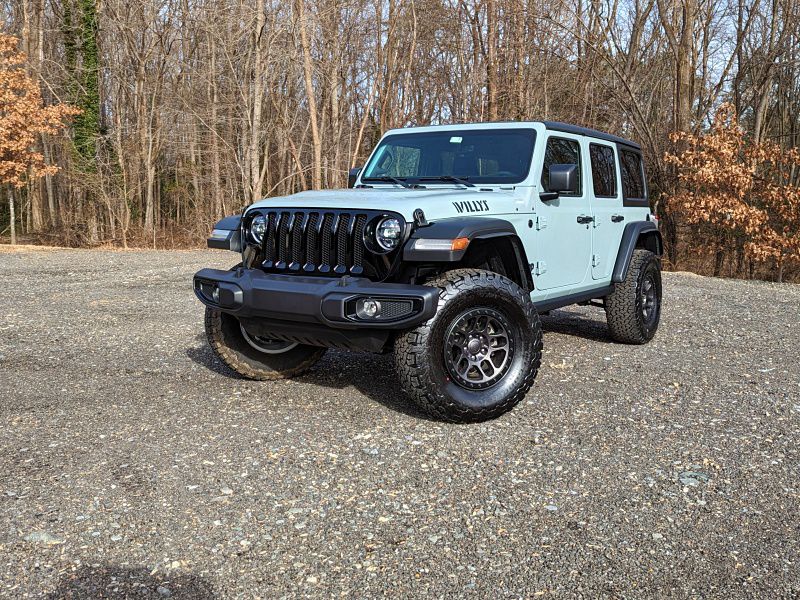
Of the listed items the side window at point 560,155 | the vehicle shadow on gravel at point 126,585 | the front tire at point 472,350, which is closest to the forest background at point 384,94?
the side window at point 560,155

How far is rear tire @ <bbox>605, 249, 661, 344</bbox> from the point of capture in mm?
6828

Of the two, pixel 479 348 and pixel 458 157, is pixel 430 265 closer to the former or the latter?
pixel 479 348

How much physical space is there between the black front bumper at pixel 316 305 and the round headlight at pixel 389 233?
0.26 m

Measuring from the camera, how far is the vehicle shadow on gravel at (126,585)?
2.67m

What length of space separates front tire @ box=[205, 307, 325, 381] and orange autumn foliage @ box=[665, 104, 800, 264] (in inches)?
472

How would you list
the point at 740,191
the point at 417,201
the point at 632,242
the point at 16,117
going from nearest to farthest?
the point at 417,201, the point at 632,242, the point at 740,191, the point at 16,117

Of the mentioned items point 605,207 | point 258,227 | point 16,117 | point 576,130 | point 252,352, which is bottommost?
point 252,352

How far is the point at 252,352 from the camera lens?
17.9ft

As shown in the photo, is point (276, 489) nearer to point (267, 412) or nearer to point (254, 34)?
point (267, 412)

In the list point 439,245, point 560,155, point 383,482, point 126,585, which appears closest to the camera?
point 126,585

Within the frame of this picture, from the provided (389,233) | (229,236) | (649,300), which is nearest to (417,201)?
(389,233)

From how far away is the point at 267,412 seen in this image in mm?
4840

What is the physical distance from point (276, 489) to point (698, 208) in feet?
45.3

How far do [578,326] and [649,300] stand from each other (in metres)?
1.18
